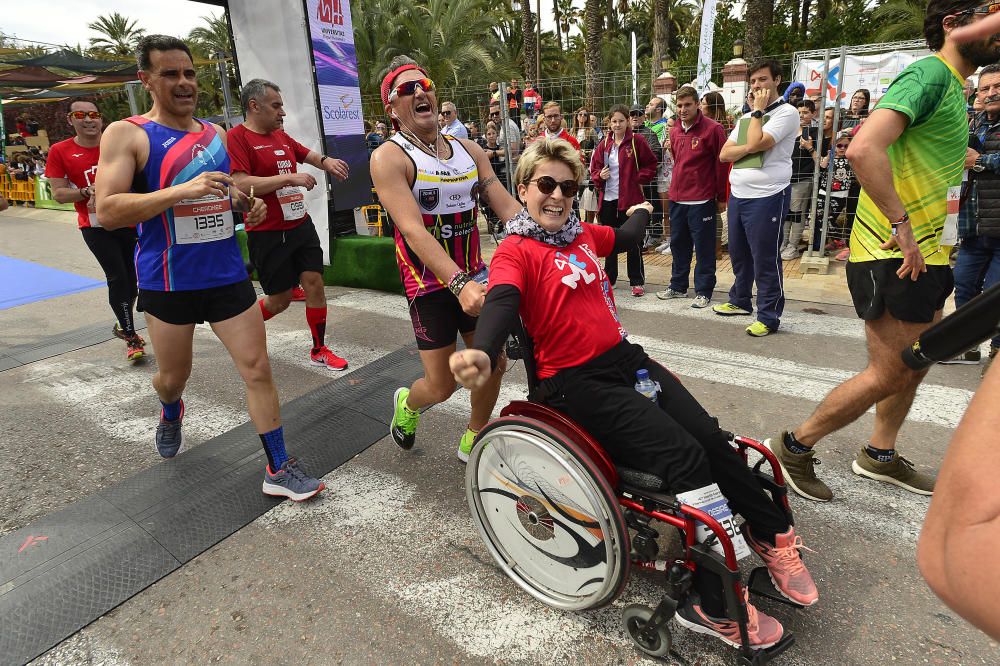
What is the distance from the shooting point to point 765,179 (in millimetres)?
5000

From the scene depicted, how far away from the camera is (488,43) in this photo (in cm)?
2420

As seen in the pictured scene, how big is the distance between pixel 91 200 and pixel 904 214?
224 inches

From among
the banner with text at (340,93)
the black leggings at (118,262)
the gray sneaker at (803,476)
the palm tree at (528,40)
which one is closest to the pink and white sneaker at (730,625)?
the gray sneaker at (803,476)

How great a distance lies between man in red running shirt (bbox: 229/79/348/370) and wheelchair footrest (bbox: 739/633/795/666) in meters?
3.69

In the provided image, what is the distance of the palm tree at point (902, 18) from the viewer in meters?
20.4

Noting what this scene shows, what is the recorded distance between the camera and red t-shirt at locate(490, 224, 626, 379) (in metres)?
2.26

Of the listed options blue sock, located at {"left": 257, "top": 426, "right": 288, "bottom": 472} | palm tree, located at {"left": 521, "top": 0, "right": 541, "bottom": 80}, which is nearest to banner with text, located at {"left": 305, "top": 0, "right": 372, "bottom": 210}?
blue sock, located at {"left": 257, "top": 426, "right": 288, "bottom": 472}

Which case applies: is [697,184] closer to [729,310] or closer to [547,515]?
[729,310]

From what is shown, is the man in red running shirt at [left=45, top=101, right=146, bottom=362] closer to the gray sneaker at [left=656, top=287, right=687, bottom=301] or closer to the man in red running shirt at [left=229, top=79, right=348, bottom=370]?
the man in red running shirt at [left=229, top=79, right=348, bottom=370]

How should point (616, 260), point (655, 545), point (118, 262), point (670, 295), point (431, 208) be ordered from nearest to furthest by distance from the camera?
point (655, 545)
point (431, 208)
point (118, 262)
point (670, 295)
point (616, 260)

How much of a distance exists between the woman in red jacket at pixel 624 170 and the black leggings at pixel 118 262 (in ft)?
15.0

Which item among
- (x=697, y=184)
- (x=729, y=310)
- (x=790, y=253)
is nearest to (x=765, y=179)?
(x=697, y=184)

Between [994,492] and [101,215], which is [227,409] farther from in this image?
[994,492]

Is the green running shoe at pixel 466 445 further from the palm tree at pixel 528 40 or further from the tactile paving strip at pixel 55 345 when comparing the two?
the palm tree at pixel 528 40
